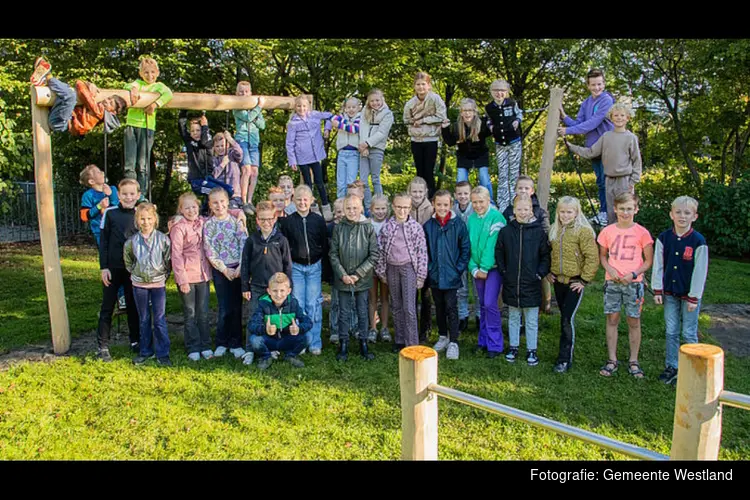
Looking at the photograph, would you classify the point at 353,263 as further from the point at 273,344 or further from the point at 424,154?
the point at 424,154

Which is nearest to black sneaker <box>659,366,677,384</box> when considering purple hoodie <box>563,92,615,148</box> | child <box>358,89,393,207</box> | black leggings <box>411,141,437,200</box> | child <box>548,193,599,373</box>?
child <box>548,193,599,373</box>

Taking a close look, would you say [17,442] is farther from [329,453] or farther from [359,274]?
[359,274]

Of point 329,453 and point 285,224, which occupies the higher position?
point 285,224

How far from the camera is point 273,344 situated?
587 cm

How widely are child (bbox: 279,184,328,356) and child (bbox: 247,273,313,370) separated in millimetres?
362

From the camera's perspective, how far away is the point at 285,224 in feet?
20.7

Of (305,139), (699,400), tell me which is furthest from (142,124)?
(699,400)

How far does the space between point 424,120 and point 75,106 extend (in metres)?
4.15

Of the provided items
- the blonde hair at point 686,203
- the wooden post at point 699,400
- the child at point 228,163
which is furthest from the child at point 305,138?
the wooden post at point 699,400

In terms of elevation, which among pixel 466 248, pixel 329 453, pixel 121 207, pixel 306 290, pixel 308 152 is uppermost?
pixel 308 152

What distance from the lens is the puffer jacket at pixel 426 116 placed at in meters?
7.73

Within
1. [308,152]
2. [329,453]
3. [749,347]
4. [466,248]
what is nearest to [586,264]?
[466,248]

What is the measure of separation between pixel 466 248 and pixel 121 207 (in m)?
3.59

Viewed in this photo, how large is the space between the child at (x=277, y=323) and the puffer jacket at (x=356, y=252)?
568 millimetres
